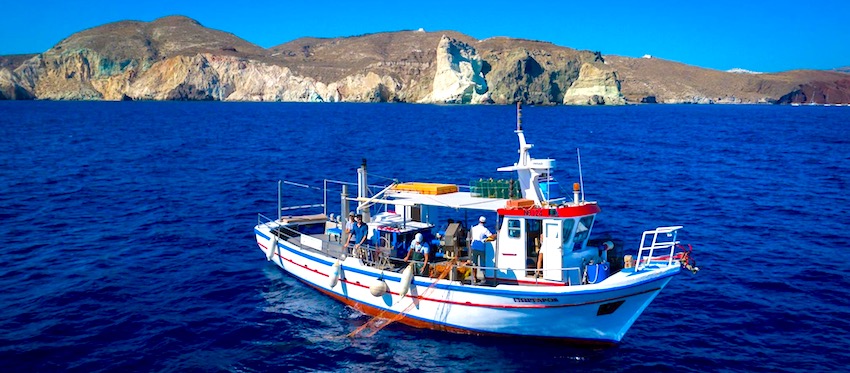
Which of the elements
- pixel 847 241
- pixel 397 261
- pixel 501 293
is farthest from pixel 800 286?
pixel 397 261

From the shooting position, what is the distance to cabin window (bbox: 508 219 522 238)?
66.5 ft

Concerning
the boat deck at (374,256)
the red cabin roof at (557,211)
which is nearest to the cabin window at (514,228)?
the red cabin roof at (557,211)

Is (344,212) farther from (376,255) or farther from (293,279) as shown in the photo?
(293,279)

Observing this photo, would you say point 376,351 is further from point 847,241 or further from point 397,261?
point 847,241

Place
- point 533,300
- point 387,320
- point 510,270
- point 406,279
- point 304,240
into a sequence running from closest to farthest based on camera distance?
point 533,300, point 406,279, point 510,270, point 387,320, point 304,240

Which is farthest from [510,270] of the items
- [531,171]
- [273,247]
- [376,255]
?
[273,247]

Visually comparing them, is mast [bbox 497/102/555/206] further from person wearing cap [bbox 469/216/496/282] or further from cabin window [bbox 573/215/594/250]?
person wearing cap [bbox 469/216/496/282]

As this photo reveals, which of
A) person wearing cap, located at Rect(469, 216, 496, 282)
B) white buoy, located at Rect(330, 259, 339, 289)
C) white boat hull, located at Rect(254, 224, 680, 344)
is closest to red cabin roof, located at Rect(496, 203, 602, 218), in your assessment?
person wearing cap, located at Rect(469, 216, 496, 282)

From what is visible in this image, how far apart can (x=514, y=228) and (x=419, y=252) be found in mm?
3023

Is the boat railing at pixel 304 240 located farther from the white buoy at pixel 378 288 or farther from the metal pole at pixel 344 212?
the white buoy at pixel 378 288

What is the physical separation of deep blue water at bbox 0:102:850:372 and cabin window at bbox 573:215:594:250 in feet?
10.0

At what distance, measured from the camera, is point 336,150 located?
6950cm

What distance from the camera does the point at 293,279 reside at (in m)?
26.1

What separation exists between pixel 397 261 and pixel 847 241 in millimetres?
21906
